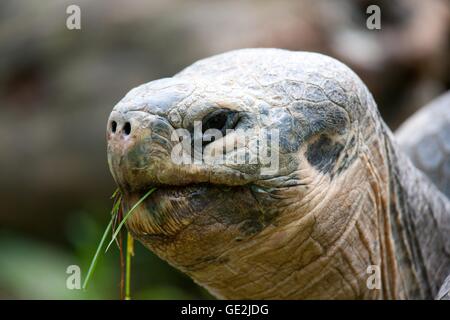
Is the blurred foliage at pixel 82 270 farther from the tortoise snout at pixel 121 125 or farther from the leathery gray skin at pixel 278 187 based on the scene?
the tortoise snout at pixel 121 125

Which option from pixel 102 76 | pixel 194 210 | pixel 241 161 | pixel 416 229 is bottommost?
pixel 416 229

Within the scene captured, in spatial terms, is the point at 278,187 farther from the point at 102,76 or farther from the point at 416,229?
the point at 102,76

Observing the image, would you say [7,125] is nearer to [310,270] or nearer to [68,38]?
[68,38]

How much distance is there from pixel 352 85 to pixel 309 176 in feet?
1.32

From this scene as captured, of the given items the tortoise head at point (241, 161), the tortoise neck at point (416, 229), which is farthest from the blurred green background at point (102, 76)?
the tortoise head at point (241, 161)

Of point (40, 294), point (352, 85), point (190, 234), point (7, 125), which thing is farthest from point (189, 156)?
point (7, 125)

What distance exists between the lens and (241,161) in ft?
6.57

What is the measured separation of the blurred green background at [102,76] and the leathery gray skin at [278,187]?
386cm

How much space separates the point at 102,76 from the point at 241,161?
18.5ft

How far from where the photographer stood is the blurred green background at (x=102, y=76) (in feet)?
21.7

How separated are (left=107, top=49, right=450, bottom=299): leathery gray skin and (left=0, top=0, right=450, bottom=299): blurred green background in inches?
152

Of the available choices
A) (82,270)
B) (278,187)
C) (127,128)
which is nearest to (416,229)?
(278,187)

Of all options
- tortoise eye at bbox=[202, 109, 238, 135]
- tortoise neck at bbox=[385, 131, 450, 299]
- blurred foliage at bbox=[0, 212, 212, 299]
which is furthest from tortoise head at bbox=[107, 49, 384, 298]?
blurred foliage at bbox=[0, 212, 212, 299]

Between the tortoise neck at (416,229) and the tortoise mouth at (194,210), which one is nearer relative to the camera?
the tortoise mouth at (194,210)
